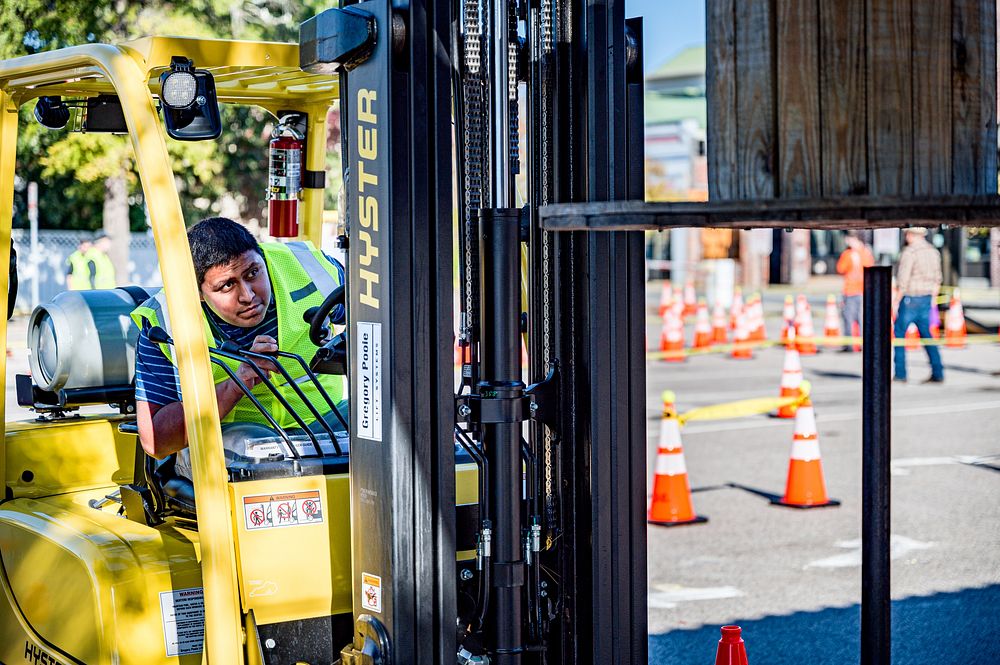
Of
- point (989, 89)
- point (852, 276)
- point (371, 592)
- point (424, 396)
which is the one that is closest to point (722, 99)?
point (989, 89)

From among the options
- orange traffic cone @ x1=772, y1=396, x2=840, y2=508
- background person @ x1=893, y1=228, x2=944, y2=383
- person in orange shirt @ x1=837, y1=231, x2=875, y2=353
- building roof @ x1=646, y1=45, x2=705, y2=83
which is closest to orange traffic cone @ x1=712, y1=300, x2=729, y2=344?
person in orange shirt @ x1=837, y1=231, x2=875, y2=353

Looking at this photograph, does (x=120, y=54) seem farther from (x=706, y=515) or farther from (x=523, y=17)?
(x=706, y=515)

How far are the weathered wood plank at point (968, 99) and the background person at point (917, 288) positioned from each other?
1353 cm

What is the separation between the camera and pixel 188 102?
323 cm

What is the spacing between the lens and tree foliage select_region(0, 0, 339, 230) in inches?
837

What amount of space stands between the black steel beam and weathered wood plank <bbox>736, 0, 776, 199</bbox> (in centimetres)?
39

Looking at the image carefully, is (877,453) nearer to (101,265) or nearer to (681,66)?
(101,265)

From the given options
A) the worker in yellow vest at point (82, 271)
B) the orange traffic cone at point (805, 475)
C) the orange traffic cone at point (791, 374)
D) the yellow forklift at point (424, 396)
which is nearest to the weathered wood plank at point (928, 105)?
the yellow forklift at point (424, 396)

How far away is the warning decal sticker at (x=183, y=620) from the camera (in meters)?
3.47

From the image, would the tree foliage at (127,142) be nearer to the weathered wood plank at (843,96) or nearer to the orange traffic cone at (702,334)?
the orange traffic cone at (702,334)

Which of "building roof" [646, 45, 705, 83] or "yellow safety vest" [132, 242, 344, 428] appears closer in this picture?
"yellow safety vest" [132, 242, 344, 428]

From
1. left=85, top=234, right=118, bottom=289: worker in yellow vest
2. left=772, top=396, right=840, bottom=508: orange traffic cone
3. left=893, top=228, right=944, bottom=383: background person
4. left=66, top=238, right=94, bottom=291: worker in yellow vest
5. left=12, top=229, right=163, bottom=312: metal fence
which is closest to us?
left=772, top=396, right=840, bottom=508: orange traffic cone

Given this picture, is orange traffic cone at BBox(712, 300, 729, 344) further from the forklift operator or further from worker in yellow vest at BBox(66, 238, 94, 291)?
the forklift operator

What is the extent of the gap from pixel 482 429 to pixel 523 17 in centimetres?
119
